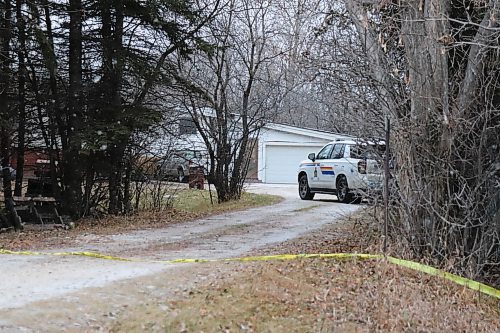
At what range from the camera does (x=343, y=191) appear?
17.0m

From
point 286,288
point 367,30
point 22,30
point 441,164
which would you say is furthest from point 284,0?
point 286,288

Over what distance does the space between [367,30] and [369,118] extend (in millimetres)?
1350

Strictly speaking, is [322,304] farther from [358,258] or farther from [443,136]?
[443,136]

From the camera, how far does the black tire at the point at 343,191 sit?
16.8 metres

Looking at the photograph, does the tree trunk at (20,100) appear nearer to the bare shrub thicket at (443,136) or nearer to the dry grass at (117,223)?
the dry grass at (117,223)

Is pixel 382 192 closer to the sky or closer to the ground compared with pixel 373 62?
closer to the ground

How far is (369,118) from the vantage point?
9.34m

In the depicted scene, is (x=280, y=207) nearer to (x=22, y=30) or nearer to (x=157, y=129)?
(x=157, y=129)

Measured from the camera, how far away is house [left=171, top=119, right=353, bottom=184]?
3319cm

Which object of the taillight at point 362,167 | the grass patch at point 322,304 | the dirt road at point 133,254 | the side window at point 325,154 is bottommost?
the grass patch at point 322,304

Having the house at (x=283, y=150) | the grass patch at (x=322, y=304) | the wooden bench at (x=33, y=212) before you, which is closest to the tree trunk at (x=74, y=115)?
the wooden bench at (x=33, y=212)

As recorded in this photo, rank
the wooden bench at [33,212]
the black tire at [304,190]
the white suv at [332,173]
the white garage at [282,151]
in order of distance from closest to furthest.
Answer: the wooden bench at [33,212] < the white suv at [332,173] < the black tire at [304,190] < the white garage at [282,151]

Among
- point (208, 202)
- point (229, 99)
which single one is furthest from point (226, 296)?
point (229, 99)

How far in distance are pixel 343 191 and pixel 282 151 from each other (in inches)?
683
